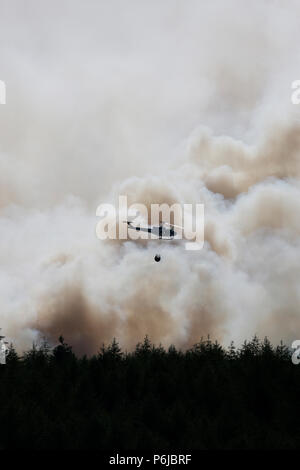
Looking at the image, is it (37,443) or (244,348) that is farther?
(244,348)

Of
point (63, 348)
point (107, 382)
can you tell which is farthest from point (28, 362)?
point (107, 382)

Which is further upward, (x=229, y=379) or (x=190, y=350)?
(x=190, y=350)

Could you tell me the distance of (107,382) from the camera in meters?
116

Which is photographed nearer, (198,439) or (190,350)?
(198,439)

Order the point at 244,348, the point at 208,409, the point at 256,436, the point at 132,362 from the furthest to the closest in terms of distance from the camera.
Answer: the point at 244,348 < the point at 132,362 < the point at 208,409 < the point at 256,436

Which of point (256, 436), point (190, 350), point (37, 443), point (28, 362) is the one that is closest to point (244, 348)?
point (190, 350)

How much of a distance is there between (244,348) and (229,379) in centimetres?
1814

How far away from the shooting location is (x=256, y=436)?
96000 millimetres
